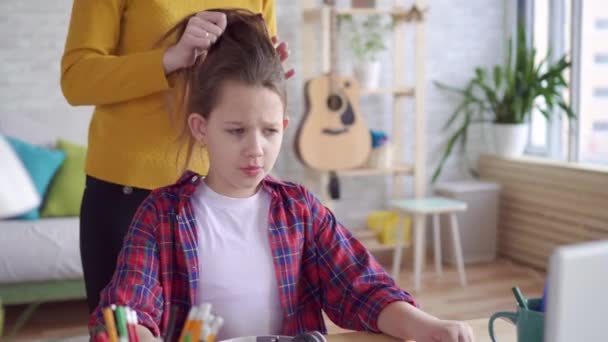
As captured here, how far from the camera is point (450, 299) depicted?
10.7 ft

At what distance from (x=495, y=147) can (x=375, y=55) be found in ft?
2.98

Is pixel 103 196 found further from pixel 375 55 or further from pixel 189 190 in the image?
pixel 375 55

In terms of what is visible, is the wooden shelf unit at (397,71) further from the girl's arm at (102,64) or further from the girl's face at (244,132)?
the girl's face at (244,132)

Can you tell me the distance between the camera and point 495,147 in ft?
13.5

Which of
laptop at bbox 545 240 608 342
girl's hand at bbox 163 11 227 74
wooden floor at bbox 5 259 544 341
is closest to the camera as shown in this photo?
laptop at bbox 545 240 608 342

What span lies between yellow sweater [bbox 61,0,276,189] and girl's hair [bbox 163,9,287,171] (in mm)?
182

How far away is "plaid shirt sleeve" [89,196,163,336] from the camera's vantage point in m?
0.95

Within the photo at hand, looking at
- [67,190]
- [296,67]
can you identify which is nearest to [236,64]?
[67,190]

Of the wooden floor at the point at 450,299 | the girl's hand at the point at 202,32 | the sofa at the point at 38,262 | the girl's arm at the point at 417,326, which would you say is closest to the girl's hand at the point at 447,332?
the girl's arm at the point at 417,326

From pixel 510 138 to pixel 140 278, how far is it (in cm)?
333

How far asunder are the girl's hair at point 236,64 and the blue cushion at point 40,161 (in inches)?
88.6

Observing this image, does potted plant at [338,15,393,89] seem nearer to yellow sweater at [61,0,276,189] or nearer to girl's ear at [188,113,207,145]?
yellow sweater at [61,0,276,189]

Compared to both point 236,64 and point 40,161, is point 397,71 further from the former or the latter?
point 236,64

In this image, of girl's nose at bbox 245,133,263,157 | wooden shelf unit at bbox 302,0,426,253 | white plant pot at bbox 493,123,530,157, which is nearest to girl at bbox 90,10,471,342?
girl's nose at bbox 245,133,263,157
